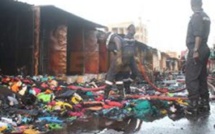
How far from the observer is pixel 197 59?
624 centimetres

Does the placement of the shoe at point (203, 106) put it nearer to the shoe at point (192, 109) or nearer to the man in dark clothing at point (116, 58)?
the shoe at point (192, 109)

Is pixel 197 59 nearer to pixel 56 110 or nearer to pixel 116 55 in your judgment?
pixel 56 110

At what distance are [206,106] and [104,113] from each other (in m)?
2.07

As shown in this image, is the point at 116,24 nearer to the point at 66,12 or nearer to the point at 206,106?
the point at 66,12

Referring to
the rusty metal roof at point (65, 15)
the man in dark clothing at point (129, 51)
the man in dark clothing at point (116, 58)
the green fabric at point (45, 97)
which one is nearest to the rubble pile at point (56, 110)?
the green fabric at point (45, 97)

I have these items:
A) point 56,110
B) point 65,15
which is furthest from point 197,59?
point 65,15

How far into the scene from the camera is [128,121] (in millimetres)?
5336

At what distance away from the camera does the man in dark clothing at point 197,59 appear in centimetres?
621

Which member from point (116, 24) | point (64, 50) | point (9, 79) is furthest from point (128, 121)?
point (116, 24)

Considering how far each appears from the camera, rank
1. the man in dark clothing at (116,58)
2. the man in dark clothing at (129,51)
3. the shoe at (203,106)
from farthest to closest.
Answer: the man in dark clothing at (129,51) → the man in dark clothing at (116,58) → the shoe at (203,106)

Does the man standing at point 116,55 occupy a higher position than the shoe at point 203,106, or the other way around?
the man standing at point 116,55

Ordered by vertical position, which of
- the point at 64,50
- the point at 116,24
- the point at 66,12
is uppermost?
the point at 116,24

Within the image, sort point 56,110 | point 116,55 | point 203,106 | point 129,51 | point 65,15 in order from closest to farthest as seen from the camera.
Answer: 1. point 56,110
2. point 203,106
3. point 116,55
4. point 129,51
5. point 65,15

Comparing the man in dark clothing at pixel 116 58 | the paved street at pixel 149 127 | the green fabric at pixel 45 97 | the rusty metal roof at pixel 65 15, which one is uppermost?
the rusty metal roof at pixel 65 15
